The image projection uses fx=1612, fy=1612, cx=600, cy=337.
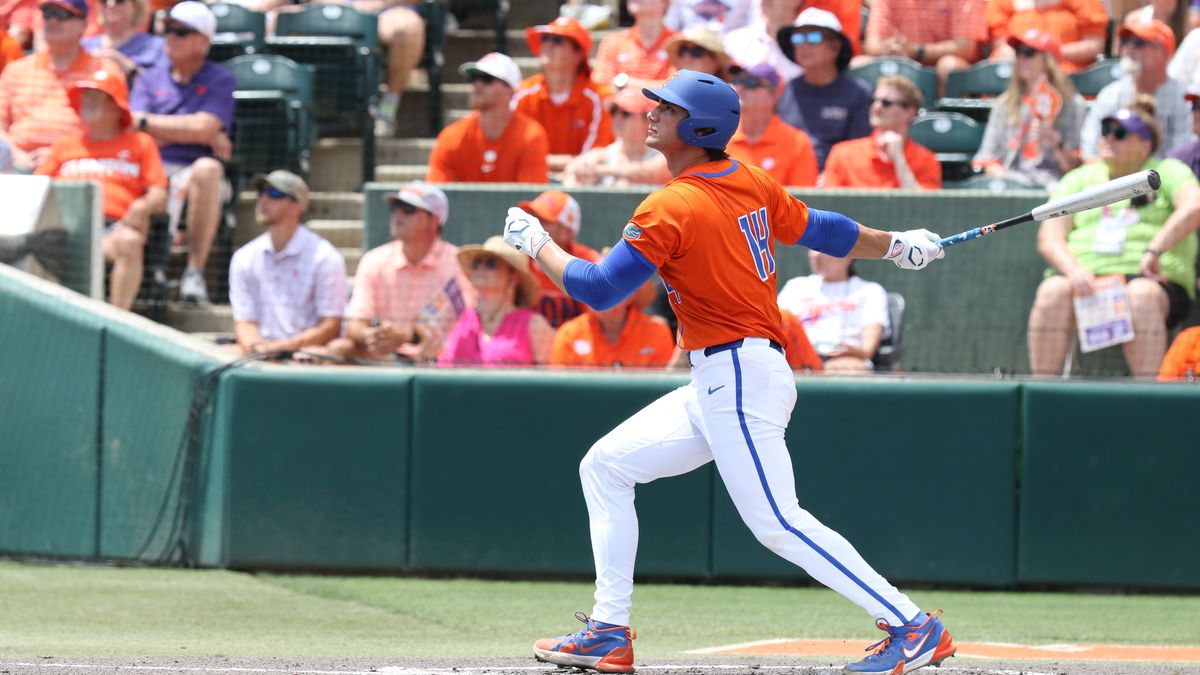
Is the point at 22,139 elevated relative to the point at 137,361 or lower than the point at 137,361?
elevated

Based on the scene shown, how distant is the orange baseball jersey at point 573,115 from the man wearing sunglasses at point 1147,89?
9.12 ft

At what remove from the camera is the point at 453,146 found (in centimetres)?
921

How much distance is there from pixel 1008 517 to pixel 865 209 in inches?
69.9

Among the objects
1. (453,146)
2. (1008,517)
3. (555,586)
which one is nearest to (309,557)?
(555,586)

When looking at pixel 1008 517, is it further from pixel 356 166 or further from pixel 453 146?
pixel 356 166

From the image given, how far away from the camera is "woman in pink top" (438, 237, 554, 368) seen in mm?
7801

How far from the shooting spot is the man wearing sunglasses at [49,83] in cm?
947

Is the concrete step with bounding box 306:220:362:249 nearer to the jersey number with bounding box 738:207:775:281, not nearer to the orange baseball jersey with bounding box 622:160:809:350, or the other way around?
the orange baseball jersey with bounding box 622:160:809:350

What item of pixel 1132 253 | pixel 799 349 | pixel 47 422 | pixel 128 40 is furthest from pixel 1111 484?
pixel 128 40

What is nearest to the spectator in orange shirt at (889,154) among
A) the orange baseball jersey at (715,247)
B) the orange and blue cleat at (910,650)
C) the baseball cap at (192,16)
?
the baseball cap at (192,16)

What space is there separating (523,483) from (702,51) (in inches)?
116

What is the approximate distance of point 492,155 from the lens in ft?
30.0

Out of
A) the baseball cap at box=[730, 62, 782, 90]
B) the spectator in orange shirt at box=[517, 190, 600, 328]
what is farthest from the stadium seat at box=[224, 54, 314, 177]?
the baseball cap at box=[730, 62, 782, 90]

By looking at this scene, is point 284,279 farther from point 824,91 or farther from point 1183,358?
point 1183,358
